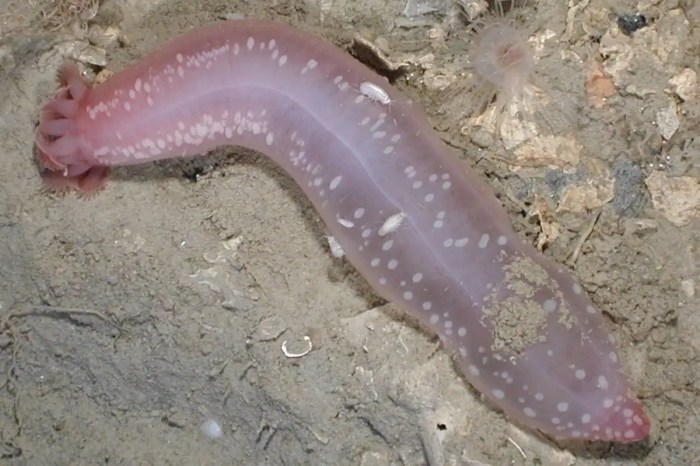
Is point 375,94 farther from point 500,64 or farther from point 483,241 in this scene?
point 483,241

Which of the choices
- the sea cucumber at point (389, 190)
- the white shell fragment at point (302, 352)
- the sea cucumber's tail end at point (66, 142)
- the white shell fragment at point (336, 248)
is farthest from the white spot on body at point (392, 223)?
the sea cucumber's tail end at point (66, 142)

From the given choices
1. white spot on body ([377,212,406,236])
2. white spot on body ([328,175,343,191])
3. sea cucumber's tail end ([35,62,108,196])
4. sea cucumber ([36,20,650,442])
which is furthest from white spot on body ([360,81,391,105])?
sea cucumber's tail end ([35,62,108,196])

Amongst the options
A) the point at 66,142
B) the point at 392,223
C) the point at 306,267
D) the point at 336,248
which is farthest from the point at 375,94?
the point at 66,142

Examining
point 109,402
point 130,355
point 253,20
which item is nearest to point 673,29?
point 253,20

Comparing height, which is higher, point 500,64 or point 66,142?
point 500,64

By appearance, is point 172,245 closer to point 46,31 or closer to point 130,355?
point 130,355

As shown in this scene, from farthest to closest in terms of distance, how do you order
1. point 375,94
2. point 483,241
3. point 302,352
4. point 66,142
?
point 66,142 → point 302,352 → point 375,94 → point 483,241
